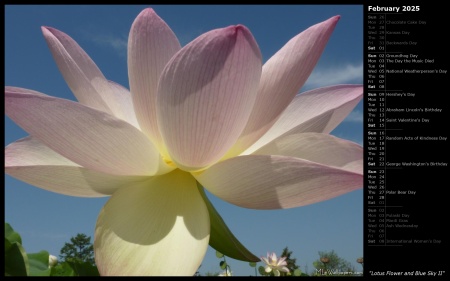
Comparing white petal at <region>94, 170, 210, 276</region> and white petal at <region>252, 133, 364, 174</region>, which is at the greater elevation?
white petal at <region>252, 133, 364, 174</region>

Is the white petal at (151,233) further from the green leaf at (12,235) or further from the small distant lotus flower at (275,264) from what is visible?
the small distant lotus flower at (275,264)

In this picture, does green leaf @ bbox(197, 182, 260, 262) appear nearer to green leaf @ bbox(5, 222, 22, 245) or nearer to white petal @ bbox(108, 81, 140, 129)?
white petal @ bbox(108, 81, 140, 129)

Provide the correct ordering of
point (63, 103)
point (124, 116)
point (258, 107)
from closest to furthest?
point (63, 103), point (258, 107), point (124, 116)

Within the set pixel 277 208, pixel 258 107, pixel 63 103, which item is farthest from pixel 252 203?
pixel 63 103

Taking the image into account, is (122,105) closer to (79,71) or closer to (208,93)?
(79,71)

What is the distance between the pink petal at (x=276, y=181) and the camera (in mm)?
551

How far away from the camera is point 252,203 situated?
60 cm

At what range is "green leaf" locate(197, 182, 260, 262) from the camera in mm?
631

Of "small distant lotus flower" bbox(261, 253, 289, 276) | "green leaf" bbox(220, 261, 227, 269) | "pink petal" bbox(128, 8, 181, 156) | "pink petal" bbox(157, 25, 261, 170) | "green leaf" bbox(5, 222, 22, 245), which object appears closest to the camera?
"pink petal" bbox(157, 25, 261, 170)

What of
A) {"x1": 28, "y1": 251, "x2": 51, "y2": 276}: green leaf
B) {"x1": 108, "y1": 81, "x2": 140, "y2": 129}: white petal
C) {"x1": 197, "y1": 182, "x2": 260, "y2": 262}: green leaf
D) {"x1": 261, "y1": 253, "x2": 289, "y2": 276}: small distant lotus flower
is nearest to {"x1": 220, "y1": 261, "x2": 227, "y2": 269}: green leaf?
{"x1": 261, "y1": 253, "x2": 289, "y2": 276}: small distant lotus flower

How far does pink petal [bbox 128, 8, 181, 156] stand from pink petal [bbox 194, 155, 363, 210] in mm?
122

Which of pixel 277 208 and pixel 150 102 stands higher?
pixel 150 102
